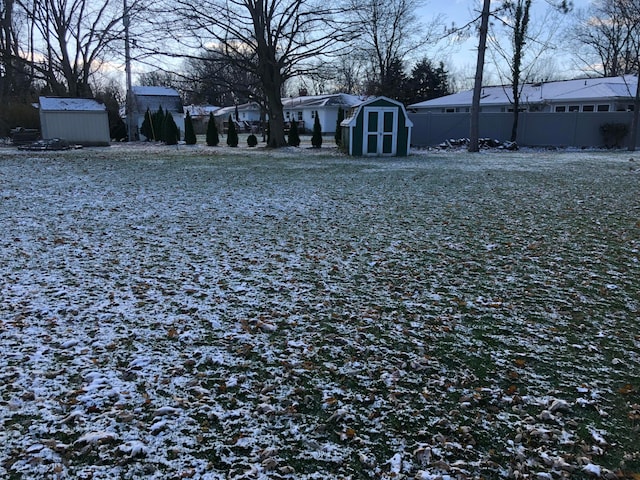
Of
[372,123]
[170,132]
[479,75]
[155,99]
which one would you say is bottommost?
[170,132]

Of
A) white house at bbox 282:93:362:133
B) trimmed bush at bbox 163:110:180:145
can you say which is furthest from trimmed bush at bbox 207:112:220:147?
white house at bbox 282:93:362:133

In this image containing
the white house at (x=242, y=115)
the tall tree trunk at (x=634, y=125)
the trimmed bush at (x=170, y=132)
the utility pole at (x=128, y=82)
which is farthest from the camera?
the white house at (x=242, y=115)

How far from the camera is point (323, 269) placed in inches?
201

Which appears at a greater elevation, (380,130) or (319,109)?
(319,109)

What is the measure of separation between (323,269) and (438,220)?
311 centimetres

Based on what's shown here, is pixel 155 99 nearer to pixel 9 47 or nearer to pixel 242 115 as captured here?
pixel 9 47

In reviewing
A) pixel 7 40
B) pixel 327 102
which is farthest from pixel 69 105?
pixel 327 102

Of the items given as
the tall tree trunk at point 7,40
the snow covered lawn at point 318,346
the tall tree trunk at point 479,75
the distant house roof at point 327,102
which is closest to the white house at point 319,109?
the distant house roof at point 327,102

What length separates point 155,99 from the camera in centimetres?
3878

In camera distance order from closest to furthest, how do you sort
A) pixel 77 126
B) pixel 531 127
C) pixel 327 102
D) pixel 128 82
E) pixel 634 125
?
pixel 634 125 → pixel 77 126 → pixel 531 127 → pixel 128 82 → pixel 327 102

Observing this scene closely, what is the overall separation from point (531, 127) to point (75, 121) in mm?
23329

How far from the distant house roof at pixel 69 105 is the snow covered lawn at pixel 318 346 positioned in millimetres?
18329

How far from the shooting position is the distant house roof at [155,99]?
37.9m

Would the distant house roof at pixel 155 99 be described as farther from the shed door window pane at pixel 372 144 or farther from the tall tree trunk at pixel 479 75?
the tall tree trunk at pixel 479 75
